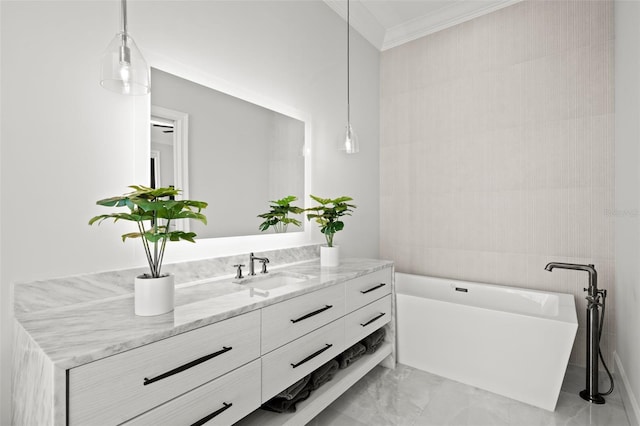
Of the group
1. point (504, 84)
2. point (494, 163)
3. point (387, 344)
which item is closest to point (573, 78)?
point (504, 84)

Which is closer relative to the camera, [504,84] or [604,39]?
[604,39]

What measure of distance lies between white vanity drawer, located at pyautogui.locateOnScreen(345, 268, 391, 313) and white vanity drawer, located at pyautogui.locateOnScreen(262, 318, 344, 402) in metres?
0.15

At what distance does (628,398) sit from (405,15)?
3138mm

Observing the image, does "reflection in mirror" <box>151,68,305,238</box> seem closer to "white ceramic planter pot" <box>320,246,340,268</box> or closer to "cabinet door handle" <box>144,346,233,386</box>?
"white ceramic planter pot" <box>320,246,340,268</box>

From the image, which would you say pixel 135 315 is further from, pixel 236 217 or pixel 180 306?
pixel 236 217

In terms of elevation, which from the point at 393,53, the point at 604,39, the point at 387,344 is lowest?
the point at 387,344

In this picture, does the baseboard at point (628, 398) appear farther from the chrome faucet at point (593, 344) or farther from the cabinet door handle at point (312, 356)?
the cabinet door handle at point (312, 356)

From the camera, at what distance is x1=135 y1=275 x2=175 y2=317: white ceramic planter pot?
1.10 m

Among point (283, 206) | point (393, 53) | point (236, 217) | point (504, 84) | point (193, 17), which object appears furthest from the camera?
point (393, 53)

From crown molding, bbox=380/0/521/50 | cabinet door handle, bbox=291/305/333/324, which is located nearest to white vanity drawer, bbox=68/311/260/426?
cabinet door handle, bbox=291/305/333/324

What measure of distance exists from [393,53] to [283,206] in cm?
208

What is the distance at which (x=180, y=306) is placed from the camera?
1232mm

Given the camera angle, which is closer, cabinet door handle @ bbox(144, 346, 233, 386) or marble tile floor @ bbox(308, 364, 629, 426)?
cabinet door handle @ bbox(144, 346, 233, 386)

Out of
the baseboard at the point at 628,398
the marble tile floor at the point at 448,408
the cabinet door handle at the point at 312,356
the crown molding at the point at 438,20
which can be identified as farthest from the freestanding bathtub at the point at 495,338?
the crown molding at the point at 438,20
